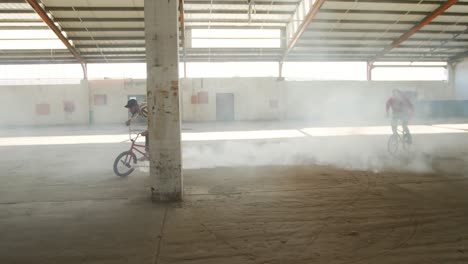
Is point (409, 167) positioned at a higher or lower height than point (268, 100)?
lower

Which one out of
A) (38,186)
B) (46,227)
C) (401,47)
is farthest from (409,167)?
(401,47)

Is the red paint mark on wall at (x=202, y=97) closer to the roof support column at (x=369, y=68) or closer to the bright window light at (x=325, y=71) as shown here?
the bright window light at (x=325, y=71)

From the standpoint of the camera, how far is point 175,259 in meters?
3.07

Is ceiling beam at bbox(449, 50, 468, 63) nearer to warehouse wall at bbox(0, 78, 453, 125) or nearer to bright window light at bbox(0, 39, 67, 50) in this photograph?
warehouse wall at bbox(0, 78, 453, 125)

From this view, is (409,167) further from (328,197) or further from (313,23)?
(313,23)

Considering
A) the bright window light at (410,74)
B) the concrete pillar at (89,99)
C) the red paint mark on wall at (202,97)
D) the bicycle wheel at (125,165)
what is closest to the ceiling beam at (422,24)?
the bright window light at (410,74)

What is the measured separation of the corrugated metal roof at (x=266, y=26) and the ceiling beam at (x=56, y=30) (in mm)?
344

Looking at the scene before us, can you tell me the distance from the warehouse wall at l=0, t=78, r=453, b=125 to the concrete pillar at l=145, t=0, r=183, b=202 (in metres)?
17.5

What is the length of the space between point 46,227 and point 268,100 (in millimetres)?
19937

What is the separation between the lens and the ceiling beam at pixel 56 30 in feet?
47.2

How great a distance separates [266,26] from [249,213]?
17.1m

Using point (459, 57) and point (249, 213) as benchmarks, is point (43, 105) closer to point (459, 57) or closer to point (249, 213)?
point (249, 213)

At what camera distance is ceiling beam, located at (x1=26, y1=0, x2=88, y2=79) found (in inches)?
567

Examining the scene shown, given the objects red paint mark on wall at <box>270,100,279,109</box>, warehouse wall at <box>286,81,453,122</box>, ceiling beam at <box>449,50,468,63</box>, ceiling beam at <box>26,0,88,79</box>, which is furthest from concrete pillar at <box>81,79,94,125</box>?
ceiling beam at <box>449,50,468,63</box>
